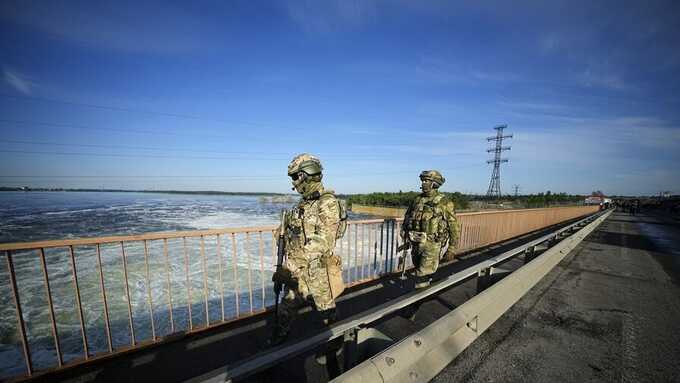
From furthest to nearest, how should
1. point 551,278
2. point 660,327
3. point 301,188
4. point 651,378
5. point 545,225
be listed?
1. point 545,225
2. point 551,278
3. point 660,327
4. point 301,188
5. point 651,378

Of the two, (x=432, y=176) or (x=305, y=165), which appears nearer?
(x=305, y=165)

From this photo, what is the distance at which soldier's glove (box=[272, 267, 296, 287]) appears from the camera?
2.67 metres

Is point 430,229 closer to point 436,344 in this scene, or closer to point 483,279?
point 483,279

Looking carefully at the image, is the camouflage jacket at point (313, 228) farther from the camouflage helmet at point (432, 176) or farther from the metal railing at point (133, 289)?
the camouflage helmet at point (432, 176)

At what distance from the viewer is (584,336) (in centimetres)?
288

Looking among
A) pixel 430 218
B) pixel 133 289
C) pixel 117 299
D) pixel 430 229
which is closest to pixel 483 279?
pixel 430 229

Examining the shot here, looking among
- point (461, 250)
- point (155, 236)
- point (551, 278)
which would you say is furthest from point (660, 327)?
point (155, 236)

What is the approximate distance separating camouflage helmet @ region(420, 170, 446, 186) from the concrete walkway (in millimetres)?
1950

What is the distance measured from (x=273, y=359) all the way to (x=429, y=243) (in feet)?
9.04

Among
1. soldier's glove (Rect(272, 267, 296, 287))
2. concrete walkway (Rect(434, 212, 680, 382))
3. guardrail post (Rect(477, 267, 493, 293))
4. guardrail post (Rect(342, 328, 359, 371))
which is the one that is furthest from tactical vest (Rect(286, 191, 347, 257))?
guardrail post (Rect(477, 267, 493, 293))

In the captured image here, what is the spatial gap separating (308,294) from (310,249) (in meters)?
0.47

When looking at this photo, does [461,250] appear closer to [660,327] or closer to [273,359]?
[660,327]

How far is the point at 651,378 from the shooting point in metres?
2.21

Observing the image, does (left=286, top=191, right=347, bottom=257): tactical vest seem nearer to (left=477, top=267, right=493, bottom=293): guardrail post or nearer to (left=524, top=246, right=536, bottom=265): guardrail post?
(left=477, top=267, right=493, bottom=293): guardrail post
